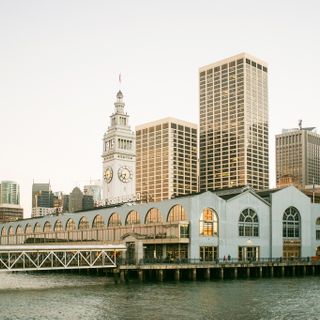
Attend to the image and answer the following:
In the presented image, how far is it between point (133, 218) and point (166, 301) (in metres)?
56.7

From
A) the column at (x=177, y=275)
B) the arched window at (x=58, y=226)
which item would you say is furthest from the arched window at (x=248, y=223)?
the arched window at (x=58, y=226)

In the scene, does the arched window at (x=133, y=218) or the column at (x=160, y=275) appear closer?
the column at (x=160, y=275)

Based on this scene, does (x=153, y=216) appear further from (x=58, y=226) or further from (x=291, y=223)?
(x=58, y=226)

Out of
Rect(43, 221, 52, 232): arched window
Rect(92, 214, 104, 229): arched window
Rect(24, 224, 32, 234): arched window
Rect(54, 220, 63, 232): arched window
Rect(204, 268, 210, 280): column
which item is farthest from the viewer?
Rect(24, 224, 32, 234): arched window

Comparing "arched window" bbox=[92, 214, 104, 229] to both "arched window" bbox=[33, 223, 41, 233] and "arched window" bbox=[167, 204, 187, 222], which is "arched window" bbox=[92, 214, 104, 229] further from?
"arched window" bbox=[33, 223, 41, 233]

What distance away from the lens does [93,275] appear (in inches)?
4604

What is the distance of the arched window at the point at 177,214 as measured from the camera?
368ft

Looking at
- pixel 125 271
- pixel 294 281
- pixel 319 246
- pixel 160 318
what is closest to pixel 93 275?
pixel 125 271

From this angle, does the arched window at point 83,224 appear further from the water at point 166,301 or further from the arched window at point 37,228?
the water at point 166,301

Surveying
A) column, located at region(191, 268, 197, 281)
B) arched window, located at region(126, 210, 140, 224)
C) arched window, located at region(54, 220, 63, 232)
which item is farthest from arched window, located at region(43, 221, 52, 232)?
column, located at region(191, 268, 197, 281)

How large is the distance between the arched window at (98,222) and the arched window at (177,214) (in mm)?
28326

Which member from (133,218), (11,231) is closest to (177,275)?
(133,218)

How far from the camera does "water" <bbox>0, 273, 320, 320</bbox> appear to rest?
202 ft

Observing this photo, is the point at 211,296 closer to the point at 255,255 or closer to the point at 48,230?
the point at 255,255
